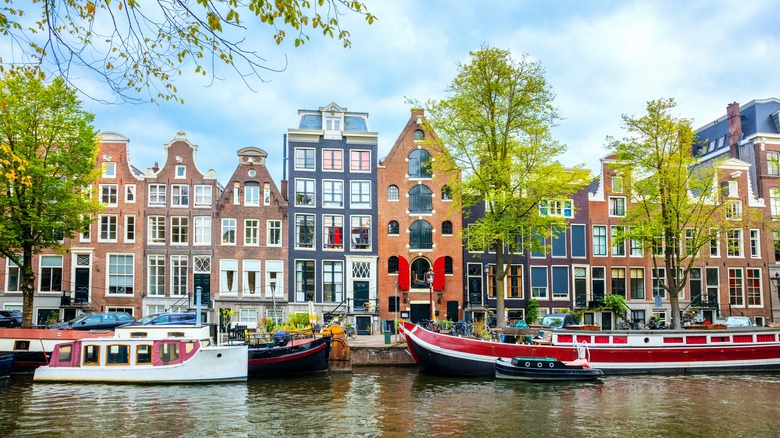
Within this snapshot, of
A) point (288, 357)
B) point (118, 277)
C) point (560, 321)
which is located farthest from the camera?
point (118, 277)

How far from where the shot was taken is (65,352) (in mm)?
26156

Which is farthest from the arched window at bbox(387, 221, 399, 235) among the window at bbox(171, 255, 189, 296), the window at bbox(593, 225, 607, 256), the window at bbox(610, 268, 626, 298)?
the window at bbox(610, 268, 626, 298)

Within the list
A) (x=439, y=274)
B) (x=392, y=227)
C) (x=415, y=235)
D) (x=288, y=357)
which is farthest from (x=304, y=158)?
(x=288, y=357)

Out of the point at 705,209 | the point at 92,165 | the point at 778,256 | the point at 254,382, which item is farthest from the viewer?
the point at 778,256

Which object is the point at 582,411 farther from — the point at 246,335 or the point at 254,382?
the point at 246,335

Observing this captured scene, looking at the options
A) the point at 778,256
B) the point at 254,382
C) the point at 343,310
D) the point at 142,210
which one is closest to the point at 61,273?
the point at 142,210

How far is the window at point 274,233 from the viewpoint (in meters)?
41.3

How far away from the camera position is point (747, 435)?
1700cm

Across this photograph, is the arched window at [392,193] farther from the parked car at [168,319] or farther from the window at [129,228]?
the window at [129,228]

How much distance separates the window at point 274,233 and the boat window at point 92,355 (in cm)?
1612

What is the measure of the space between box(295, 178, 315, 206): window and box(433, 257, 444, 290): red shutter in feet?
29.8

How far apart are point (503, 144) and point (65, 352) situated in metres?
22.4

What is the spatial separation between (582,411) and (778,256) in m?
33.9

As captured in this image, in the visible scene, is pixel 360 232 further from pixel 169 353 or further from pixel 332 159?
pixel 169 353
